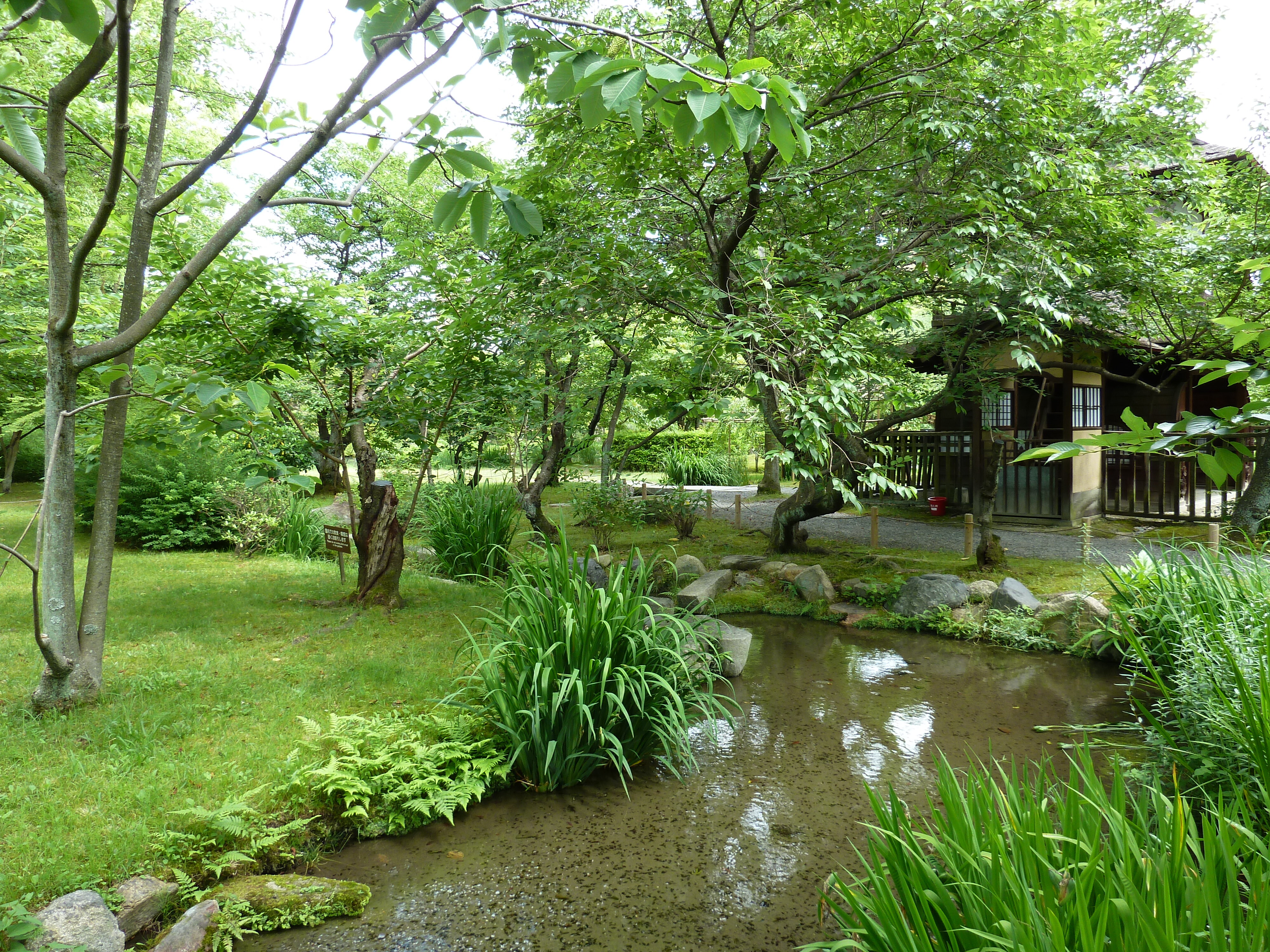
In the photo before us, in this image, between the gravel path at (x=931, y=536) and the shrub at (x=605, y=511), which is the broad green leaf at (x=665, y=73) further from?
the shrub at (x=605, y=511)

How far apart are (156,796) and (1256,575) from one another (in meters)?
5.49

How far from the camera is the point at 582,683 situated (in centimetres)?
360

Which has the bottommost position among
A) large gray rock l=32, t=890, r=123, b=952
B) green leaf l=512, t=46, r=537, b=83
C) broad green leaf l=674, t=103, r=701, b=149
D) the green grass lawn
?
large gray rock l=32, t=890, r=123, b=952

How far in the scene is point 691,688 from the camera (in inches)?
163

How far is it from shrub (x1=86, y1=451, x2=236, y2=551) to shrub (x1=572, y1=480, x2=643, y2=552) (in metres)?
4.27

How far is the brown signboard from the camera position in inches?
247

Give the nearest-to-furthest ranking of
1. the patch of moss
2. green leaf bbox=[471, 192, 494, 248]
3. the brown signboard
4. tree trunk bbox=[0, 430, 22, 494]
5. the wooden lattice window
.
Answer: green leaf bbox=[471, 192, 494, 248] → the patch of moss → the brown signboard → the wooden lattice window → tree trunk bbox=[0, 430, 22, 494]

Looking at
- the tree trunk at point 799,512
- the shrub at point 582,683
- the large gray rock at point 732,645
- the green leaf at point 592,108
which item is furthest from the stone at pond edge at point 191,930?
the tree trunk at point 799,512

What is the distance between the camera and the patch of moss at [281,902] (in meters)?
2.66

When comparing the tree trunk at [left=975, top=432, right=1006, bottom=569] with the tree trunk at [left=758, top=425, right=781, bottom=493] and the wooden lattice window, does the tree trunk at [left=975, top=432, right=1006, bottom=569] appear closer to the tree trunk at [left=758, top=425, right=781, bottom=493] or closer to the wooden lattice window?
the wooden lattice window

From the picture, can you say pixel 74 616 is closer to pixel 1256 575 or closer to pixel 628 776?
pixel 628 776

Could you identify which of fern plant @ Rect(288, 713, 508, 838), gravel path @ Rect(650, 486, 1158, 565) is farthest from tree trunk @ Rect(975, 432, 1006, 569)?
fern plant @ Rect(288, 713, 508, 838)

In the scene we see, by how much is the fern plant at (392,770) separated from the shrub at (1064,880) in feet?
6.26

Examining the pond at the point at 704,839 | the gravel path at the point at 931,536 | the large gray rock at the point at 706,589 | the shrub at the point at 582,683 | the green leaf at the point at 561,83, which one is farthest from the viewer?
the gravel path at the point at 931,536
